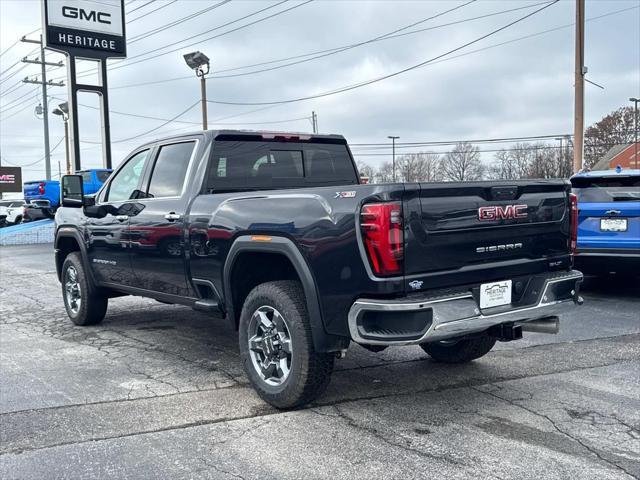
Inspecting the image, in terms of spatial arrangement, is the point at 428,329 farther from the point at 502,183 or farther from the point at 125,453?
the point at 125,453

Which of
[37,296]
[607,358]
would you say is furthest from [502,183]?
[37,296]

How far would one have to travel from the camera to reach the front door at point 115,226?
6.23 metres

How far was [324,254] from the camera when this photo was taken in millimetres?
4000

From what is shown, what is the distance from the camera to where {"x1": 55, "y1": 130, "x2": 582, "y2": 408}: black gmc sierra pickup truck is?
3.79 meters

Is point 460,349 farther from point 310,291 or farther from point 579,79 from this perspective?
point 579,79

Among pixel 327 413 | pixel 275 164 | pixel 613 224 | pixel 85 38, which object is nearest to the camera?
pixel 327 413

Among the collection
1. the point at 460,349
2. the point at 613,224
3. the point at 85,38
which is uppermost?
the point at 85,38

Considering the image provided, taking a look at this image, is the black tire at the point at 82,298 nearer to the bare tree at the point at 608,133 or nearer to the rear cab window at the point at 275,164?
the rear cab window at the point at 275,164

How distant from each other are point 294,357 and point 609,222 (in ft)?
18.3

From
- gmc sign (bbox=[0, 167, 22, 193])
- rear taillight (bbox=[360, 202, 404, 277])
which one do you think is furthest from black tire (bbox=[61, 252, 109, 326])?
gmc sign (bbox=[0, 167, 22, 193])

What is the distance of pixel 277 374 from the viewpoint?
177 inches

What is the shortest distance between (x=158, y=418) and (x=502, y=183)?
277 cm

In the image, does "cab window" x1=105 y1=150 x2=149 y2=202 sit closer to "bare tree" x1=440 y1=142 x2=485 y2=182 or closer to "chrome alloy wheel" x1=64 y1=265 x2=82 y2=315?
"chrome alloy wheel" x1=64 y1=265 x2=82 y2=315

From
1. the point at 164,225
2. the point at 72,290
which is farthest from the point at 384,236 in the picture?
the point at 72,290
